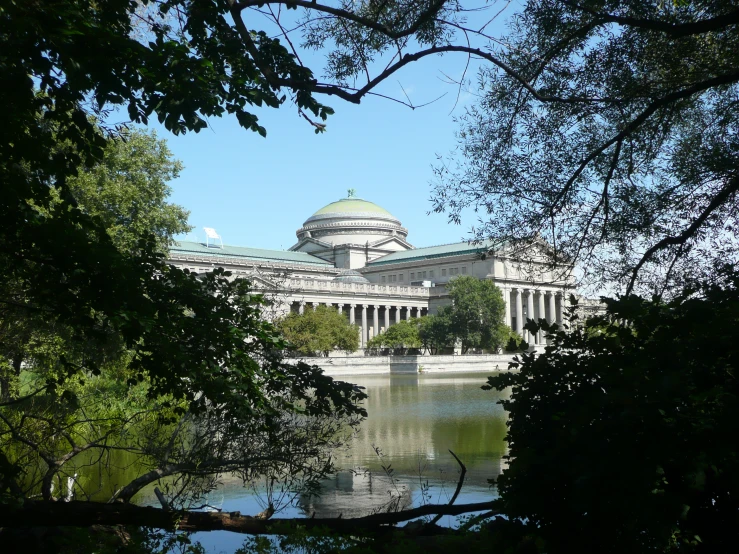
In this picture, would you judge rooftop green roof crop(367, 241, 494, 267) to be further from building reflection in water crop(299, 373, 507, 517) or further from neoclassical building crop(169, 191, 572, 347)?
building reflection in water crop(299, 373, 507, 517)

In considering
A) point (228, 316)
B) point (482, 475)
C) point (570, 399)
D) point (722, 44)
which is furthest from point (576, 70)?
point (482, 475)

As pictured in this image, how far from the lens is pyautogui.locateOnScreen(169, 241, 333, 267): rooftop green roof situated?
86.1 m

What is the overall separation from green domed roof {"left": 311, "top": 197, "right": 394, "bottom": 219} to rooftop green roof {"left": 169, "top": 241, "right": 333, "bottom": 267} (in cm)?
1011

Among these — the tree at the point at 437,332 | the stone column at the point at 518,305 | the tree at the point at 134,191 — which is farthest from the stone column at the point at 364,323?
the tree at the point at 134,191

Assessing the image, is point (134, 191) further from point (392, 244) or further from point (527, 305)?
point (392, 244)

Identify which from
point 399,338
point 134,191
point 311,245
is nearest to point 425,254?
point 311,245

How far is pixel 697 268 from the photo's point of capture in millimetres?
8992

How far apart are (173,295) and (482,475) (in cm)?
833

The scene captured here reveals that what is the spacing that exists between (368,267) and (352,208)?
13178mm

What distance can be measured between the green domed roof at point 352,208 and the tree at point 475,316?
46310 millimetres

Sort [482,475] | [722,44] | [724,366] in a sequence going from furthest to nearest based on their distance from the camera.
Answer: [482,475]
[722,44]
[724,366]

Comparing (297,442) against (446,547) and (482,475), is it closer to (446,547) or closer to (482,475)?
(446,547)

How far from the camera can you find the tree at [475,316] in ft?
217

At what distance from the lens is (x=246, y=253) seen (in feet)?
311
